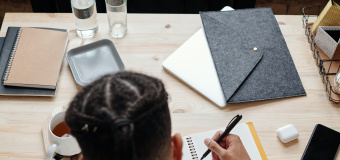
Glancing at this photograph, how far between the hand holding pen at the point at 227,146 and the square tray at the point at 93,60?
357 millimetres

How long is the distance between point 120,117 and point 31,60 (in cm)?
63

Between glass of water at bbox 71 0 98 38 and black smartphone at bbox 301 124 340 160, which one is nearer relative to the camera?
black smartphone at bbox 301 124 340 160

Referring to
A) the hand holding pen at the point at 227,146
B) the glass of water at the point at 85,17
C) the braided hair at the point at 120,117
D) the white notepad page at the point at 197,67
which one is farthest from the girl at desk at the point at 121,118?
the glass of water at the point at 85,17

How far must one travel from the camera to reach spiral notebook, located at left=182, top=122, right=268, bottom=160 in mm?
939

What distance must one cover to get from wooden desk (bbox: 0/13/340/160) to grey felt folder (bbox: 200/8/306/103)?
0.03m

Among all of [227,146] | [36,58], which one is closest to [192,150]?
[227,146]

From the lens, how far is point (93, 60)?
1.13 meters

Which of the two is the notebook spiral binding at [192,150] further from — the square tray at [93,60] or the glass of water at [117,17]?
the glass of water at [117,17]

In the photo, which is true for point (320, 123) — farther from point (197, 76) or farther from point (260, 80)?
point (197, 76)

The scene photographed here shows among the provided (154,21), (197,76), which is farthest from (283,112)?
(154,21)

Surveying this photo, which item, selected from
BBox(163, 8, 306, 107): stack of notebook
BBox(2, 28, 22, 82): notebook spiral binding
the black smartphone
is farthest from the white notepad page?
BBox(2, 28, 22, 82): notebook spiral binding

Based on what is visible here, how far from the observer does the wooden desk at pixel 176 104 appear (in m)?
0.97

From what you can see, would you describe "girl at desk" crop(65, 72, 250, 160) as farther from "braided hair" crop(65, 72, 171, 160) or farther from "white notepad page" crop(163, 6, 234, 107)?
"white notepad page" crop(163, 6, 234, 107)

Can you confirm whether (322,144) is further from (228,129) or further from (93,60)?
(93,60)
